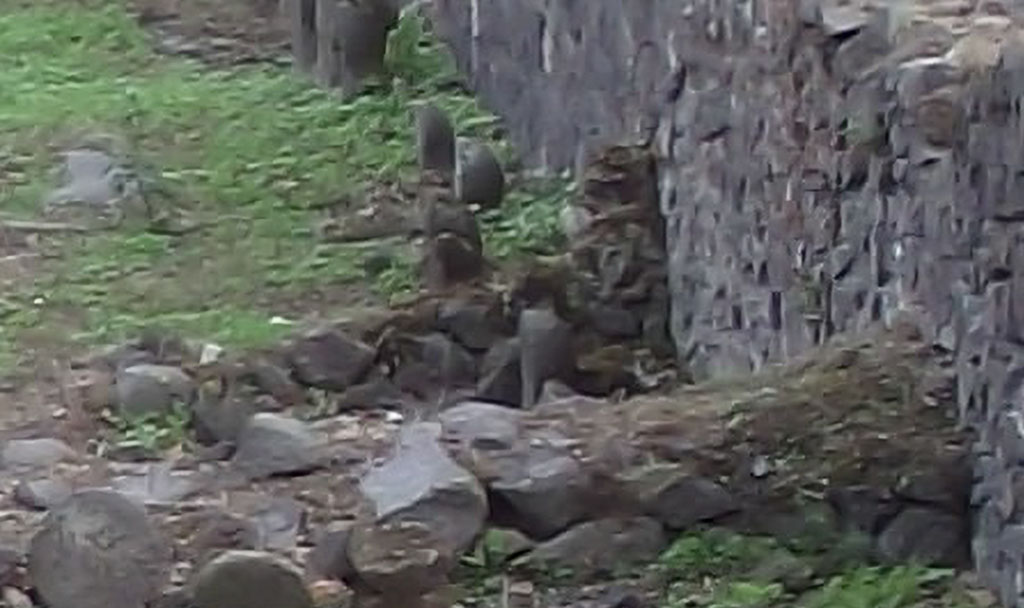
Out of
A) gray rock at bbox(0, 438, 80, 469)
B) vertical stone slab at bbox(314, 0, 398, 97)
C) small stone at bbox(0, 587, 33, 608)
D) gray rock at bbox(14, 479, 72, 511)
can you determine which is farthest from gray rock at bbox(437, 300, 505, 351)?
vertical stone slab at bbox(314, 0, 398, 97)

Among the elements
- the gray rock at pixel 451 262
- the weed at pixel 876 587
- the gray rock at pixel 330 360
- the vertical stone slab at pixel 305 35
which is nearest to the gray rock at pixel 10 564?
the weed at pixel 876 587

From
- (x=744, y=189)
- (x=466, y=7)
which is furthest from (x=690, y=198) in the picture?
(x=466, y=7)

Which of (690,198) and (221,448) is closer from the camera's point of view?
(221,448)

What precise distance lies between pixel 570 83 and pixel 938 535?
3544 millimetres

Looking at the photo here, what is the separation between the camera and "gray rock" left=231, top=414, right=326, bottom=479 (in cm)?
455

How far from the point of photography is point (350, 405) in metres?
5.57

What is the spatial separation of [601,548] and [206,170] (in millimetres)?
4118

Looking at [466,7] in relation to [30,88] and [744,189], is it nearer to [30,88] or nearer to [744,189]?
[30,88]

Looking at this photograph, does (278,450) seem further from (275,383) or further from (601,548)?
(275,383)

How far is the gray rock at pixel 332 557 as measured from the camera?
3828 millimetres

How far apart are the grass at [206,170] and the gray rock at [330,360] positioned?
0.32 metres

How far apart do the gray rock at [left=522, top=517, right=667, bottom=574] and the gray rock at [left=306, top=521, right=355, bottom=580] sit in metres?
0.34

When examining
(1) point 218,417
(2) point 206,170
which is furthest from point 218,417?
(2) point 206,170

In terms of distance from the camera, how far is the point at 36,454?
16.8 feet
